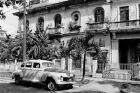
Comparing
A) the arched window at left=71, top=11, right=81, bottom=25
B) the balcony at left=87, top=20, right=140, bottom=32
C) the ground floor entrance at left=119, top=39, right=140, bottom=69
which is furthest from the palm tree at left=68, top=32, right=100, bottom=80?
the arched window at left=71, top=11, right=81, bottom=25

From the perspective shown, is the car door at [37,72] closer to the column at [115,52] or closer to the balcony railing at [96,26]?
the column at [115,52]

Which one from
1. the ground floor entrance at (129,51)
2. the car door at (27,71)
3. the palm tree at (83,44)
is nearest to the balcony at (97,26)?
the ground floor entrance at (129,51)

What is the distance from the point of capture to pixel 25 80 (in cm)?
1536

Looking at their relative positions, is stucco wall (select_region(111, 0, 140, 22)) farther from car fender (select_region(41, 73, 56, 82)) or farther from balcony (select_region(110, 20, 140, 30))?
car fender (select_region(41, 73, 56, 82))

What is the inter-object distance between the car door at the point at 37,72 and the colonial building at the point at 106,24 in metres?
7.70

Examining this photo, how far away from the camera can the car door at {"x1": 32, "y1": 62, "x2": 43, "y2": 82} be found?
1438cm

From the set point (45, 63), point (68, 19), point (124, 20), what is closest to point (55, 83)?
point (45, 63)

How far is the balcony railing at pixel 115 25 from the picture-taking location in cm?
2156

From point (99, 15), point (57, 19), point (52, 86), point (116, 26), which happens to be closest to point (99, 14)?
point (99, 15)

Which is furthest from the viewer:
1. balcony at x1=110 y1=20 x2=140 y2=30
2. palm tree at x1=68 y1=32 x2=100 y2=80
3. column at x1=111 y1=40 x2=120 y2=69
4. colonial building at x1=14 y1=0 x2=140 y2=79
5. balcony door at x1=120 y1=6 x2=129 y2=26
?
balcony door at x1=120 y1=6 x2=129 y2=26

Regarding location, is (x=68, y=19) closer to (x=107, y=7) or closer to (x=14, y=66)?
(x=107, y=7)

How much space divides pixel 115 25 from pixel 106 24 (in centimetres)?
117

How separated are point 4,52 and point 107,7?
14.8 m

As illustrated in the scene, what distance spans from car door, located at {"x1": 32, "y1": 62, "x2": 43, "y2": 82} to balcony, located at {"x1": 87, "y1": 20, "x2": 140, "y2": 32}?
10.9 meters
